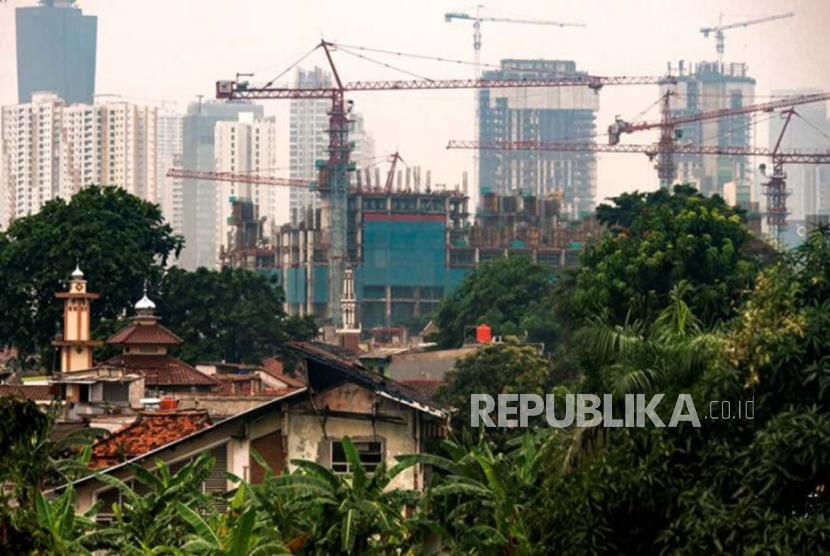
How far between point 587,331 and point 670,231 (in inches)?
1073

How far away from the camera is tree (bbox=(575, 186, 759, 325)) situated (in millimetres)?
54375

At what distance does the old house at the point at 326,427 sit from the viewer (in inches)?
1483

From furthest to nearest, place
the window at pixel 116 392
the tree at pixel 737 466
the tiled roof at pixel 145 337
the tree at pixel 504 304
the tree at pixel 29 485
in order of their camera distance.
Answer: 1. the tree at pixel 504 304
2. the tiled roof at pixel 145 337
3. the window at pixel 116 392
4. the tree at pixel 737 466
5. the tree at pixel 29 485

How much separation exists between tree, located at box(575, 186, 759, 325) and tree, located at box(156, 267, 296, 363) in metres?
33.1

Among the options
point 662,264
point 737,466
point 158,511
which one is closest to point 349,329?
point 662,264

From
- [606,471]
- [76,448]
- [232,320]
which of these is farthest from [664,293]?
[232,320]

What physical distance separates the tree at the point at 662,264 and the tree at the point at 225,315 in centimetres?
3307

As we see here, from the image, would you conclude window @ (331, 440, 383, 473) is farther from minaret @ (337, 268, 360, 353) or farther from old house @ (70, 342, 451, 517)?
minaret @ (337, 268, 360, 353)

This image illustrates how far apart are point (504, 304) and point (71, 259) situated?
30.7m

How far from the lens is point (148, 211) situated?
9894cm

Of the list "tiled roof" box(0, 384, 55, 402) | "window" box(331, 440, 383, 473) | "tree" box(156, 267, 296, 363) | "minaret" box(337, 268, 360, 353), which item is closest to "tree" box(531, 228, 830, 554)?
"window" box(331, 440, 383, 473)

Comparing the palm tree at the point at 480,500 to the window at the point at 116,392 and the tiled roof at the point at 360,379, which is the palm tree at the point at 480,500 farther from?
the window at the point at 116,392

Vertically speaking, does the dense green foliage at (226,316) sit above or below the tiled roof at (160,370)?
above

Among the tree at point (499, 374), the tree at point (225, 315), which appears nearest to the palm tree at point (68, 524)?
the tree at point (499, 374)
